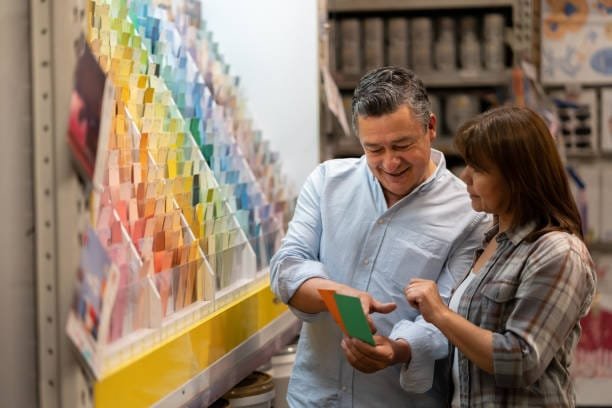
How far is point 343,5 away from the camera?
4383 mm

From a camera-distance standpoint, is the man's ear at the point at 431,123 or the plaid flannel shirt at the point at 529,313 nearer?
the plaid flannel shirt at the point at 529,313

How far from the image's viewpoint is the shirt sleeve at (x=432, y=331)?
187cm

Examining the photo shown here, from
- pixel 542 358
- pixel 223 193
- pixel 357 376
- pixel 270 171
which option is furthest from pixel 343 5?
pixel 542 358

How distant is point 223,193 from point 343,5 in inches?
94.4

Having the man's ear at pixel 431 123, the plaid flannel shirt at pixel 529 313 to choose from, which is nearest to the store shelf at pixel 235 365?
the plaid flannel shirt at pixel 529 313

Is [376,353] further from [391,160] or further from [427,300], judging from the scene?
[391,160]

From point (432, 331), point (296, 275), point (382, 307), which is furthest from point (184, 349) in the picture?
point (432, 331)

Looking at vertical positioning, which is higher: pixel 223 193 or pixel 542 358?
pixel 223 193

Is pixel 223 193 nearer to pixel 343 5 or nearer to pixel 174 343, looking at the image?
pixel 174 343

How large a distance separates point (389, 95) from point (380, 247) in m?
0.35

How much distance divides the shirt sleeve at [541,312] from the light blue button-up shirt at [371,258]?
11.0 inches

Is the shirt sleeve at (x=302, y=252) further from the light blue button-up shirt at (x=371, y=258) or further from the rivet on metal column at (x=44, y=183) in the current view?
the rivet on metal column at (x=44, y=183)

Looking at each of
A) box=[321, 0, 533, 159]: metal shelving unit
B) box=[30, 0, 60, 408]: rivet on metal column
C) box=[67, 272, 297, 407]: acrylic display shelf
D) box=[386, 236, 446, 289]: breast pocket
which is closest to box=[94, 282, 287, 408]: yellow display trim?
box=[67, 272, 297, 407]: acrylic display shelf

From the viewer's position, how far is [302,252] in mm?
2055
